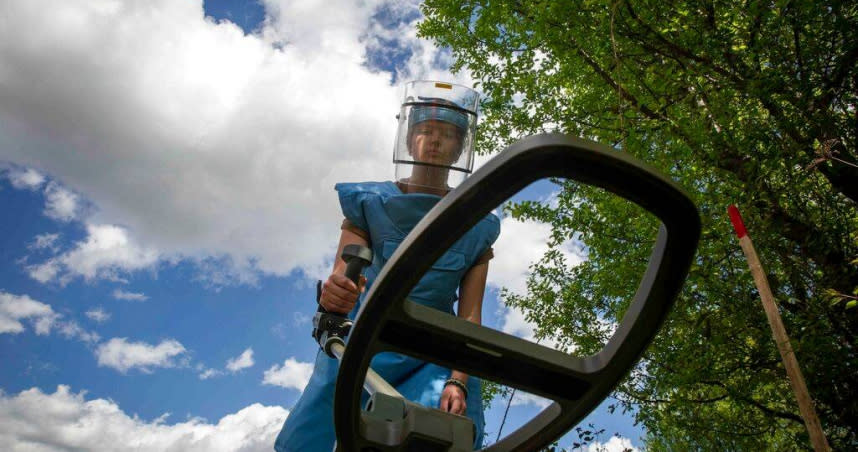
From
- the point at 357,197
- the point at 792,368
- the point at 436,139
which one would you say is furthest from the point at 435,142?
the point at 792,368

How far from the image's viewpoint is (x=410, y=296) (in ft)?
6.46

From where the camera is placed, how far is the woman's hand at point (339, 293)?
1626 mm

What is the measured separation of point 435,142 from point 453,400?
1026 millimetres

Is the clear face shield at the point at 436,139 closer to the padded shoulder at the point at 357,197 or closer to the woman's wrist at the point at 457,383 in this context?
the padded shoulder at the point at 357,197

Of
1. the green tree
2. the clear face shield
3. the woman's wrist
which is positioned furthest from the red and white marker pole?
the woman's wrist

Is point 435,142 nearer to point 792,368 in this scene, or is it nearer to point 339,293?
point 339,293

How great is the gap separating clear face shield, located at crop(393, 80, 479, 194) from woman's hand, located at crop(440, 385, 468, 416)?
78cm

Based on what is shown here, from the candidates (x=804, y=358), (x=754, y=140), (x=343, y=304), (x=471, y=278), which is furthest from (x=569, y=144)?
(x=804, y=358)

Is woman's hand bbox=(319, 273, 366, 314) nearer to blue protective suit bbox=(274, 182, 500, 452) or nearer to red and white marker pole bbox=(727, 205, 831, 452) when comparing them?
blue protective suit bbox=(274, 182, 500, 452)

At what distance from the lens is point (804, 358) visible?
461cm

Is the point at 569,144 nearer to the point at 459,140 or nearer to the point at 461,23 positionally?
the point at 459,140

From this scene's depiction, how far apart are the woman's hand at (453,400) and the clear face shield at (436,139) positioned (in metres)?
0.78

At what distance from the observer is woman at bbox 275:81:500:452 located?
1803 millimetres

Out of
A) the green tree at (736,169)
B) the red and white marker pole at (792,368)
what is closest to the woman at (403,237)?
the green tree at (736,169)
